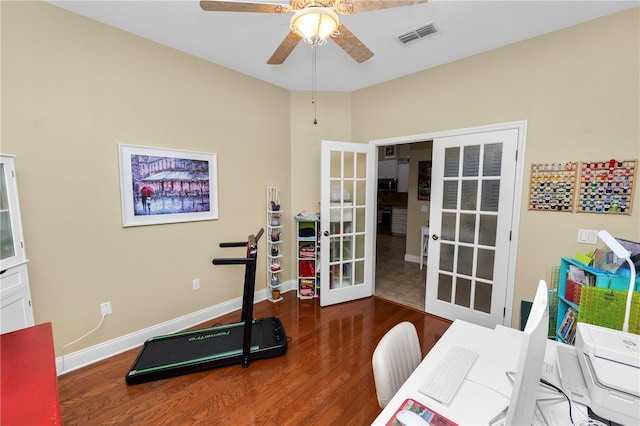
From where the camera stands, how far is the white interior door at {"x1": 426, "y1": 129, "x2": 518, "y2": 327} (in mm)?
2605

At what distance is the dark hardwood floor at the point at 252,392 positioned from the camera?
5.75 feet

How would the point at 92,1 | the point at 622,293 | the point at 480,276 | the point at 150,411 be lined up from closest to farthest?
1. the point at 622,293
2. the point at 150,411
3. the point at 92,1
4. the point at 480,276

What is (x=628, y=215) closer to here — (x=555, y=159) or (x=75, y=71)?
(x=555, y=159)

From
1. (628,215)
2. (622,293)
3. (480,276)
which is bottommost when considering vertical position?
(480,276)

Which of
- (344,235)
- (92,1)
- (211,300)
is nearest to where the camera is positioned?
(92,1)

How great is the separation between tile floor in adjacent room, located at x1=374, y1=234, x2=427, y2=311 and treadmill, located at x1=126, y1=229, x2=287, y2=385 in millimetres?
1783

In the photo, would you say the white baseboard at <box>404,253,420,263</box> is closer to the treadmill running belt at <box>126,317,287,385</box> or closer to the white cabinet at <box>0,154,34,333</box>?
the treadmill running belt at <box>126,317,287,385</box>

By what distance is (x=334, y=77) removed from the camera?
3.24 meters

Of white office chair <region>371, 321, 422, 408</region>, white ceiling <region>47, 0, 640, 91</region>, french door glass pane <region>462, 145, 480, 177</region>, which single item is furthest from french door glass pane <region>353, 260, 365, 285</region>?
white ceiling <region>47, 0, 640, 91</region>

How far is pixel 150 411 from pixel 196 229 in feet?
5.23

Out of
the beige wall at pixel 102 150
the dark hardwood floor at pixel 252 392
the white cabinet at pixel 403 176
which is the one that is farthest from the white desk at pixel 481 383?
the white cabinet at pixel 403 176

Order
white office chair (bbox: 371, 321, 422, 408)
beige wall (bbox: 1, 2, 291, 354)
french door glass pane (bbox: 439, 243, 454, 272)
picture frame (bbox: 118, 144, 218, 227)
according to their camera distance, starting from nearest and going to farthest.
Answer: white office chair (bbox: 371, 321, 422, 408) → beige wall (bbox: 1, 2, 291, 354) → picture frame (bbox: 118, 144, 218, 227) → french door glass pane (bbox: 439, 243, 454, 272)

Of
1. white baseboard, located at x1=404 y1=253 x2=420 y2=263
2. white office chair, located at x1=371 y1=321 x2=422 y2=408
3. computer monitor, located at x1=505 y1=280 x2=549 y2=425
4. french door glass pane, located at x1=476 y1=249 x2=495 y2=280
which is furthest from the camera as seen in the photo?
white baseboard, located at x1=404 y1=253 x2=420 y2=263

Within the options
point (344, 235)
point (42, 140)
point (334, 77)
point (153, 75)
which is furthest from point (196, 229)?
point (334, 77)
